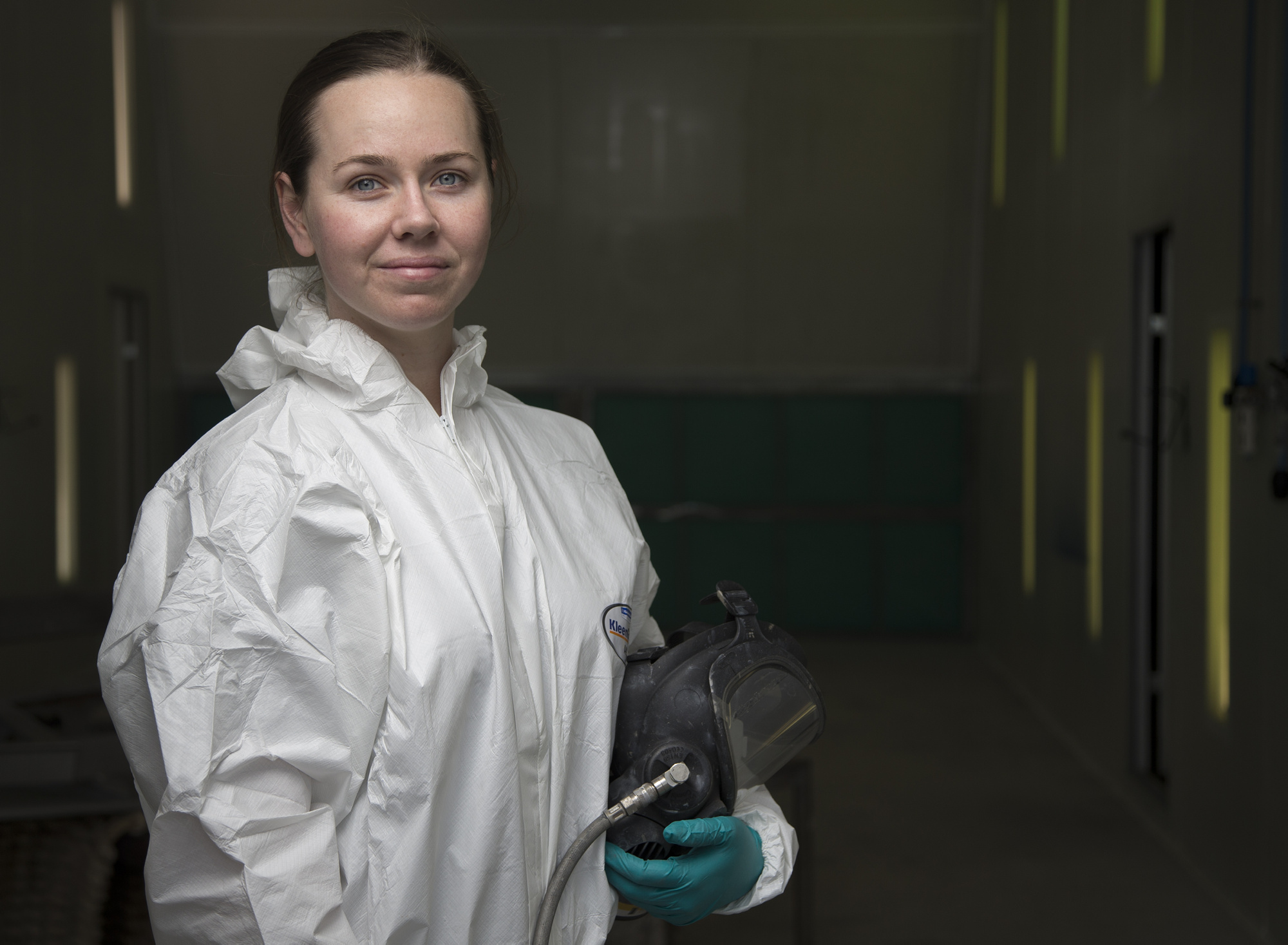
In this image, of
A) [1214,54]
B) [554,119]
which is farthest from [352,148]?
[554,119]

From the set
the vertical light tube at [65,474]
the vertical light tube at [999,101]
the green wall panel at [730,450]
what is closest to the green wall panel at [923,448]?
the green wall panel at [730,450]

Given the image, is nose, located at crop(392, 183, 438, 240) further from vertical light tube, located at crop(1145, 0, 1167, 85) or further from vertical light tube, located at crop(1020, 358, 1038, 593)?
vertical light tube, located at crop(1020, 358, 1038, 593)

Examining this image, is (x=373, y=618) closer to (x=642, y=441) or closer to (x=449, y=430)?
(x=449, y=430)

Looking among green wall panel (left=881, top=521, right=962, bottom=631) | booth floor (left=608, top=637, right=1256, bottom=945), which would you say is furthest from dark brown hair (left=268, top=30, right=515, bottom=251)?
green wall panel (left=881, top=521, right=962, bottom=631)

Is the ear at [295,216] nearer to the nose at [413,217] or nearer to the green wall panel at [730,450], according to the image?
the nose at [413,217]

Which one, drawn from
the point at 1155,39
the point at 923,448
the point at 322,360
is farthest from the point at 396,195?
the point at 923,448

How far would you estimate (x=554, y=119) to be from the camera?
18.6 ft

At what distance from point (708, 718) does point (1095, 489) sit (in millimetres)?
3302

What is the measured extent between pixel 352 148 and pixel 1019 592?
463 cm

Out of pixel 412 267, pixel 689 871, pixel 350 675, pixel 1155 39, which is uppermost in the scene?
pixel 1155 39

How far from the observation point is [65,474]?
4.88 m

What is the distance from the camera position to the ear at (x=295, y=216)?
1.00 metres

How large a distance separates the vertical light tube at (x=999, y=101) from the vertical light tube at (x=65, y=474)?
14.6 feet

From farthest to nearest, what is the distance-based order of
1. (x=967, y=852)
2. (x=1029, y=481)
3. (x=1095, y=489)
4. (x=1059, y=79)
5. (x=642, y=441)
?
(x=642, y=441) → (x=1029, y=481) → (x=1059, y=79) → (x=1095, y=489) → (x=967, y=852)
